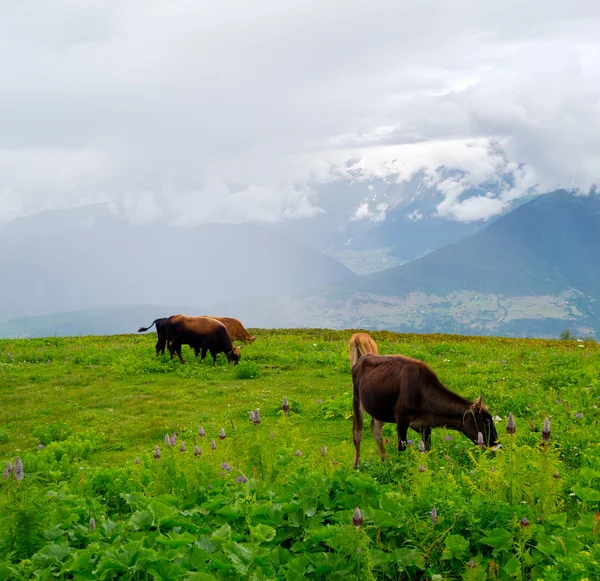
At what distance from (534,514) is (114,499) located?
496 cm

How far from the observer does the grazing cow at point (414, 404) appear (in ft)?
31.0

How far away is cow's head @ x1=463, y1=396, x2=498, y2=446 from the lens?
9.29 m

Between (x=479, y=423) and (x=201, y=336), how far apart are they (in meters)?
15.5

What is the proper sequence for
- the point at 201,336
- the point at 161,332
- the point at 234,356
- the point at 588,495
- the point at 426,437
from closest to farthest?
the point at 588,495
the point at 426,437
the point at 234,356
the point at 201,336
the point at 161,332

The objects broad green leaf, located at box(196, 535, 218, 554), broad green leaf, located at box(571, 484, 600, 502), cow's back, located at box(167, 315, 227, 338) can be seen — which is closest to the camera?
broad green leaf, located at box(196, 535, 218, 554)

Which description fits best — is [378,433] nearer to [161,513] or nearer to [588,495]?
[588,495]

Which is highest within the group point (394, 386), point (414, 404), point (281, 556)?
point (394, 386)

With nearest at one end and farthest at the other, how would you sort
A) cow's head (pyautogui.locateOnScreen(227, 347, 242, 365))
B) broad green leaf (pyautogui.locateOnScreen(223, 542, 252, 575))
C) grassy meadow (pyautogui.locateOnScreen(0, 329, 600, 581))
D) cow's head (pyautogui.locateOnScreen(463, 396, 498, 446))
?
broad green leaf (pyautogui.locateOnScreen(223, 542, 252, 575)) → grassy meadow (pyautogui.locateOnScreen(0, 329, 600, 581)) → cow's head (pyautogui.locateOnScreen(463, 396, 498, 446)) → cow's head (pyautogui.locateOnScreen(227, 347, 242, 365))

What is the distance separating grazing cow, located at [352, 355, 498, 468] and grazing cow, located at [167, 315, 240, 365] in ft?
43.1

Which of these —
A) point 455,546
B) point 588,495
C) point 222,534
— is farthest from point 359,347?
point 222,534

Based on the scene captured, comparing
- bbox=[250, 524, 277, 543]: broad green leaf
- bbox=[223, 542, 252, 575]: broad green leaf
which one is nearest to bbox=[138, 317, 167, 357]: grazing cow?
bbox=[250, 524, 277, 543]: broad green leaf

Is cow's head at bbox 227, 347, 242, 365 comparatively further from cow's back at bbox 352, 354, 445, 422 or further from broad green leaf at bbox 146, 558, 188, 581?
broad green leaf at bbox 146, 558, 188, 581

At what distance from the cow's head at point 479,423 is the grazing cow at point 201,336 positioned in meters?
14.4

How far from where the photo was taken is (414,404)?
9.76 meters
